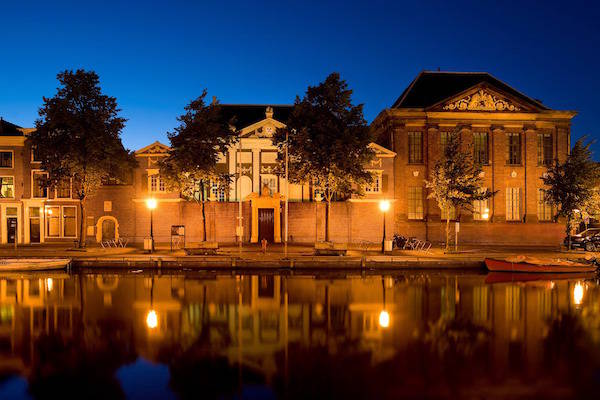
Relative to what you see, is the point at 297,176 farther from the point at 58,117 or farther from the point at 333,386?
the point at 333,386

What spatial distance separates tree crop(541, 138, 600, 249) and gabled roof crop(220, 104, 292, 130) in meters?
23.0

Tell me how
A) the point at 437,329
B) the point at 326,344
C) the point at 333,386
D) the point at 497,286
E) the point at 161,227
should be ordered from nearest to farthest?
the point at 333,386 < the point at 326,344 < the point at 437,329 < the point at 497,286 < the point at 161,227

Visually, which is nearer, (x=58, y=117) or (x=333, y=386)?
(x=333, y=386)

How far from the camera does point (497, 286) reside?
67.7ft

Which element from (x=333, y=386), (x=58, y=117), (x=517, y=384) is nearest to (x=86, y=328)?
(x=333, y=386)

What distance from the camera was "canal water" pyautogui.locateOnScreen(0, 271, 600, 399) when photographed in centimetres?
914

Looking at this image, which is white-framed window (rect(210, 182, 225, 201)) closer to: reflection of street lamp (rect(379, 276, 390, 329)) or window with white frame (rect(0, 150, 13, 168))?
window with white frame (rect(0, 150, 13, 168))

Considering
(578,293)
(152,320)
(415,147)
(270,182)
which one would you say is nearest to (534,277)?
(578,293)

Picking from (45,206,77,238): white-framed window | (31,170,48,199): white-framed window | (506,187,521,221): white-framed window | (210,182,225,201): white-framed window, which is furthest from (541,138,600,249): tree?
(31,170,48,199): white-framed window

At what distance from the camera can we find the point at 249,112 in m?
39.6

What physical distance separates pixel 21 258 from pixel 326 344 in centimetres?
2342

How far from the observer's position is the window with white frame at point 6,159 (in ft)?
116

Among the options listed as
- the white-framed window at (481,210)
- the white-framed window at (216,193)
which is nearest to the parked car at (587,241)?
the white-framed window at (481,210)

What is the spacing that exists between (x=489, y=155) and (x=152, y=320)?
107 ft
